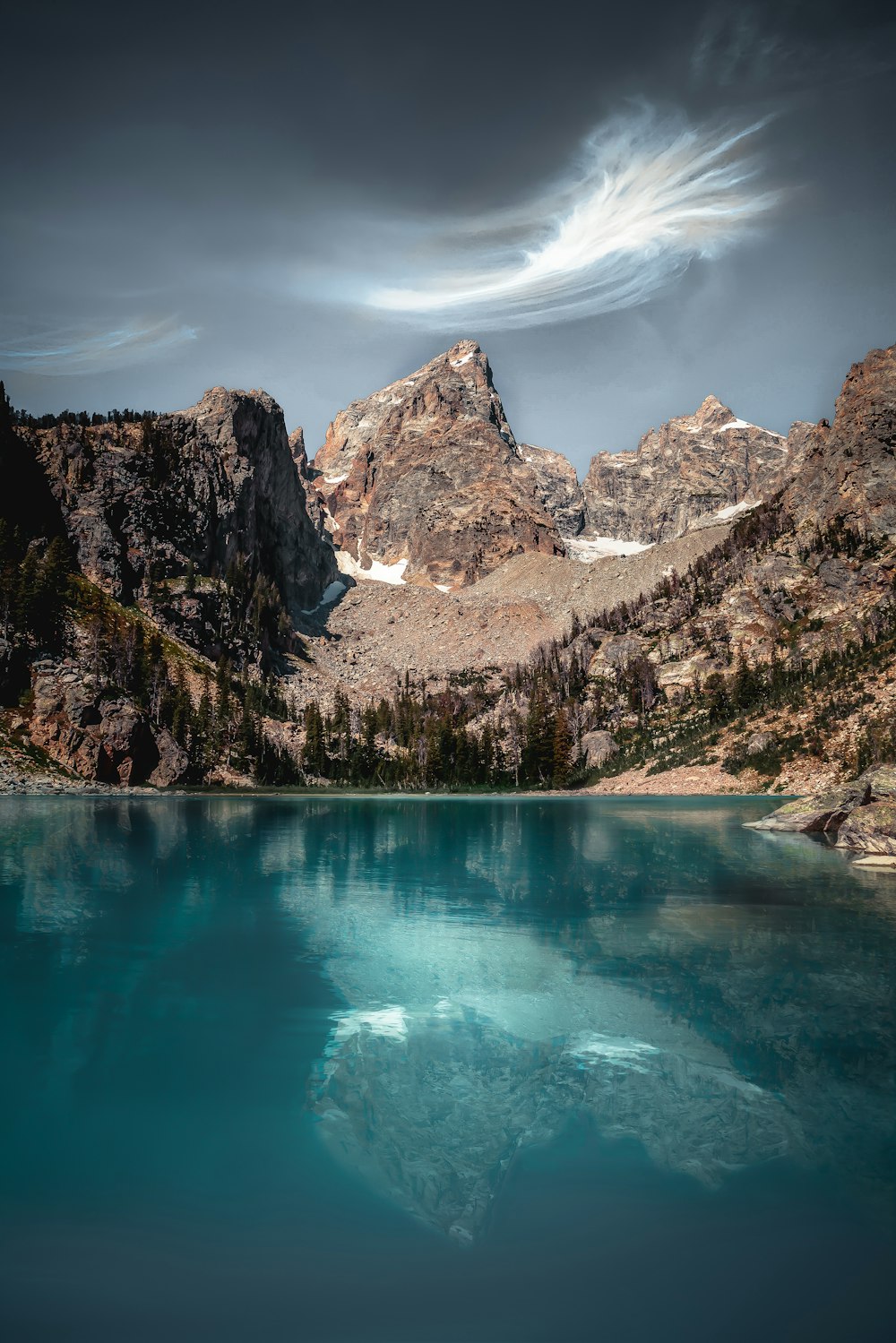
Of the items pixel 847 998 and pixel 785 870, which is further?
pixel 785 870

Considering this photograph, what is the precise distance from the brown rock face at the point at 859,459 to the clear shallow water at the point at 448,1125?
14666 cm

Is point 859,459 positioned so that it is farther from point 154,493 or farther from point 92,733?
point 92,733

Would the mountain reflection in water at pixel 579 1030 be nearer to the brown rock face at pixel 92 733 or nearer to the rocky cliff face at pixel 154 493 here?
the brown rock face at pixel 92 733

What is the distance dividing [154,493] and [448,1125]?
542 ft

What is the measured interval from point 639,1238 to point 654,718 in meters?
137

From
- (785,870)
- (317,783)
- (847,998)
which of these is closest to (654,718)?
(317,783)

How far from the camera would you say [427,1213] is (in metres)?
7.64

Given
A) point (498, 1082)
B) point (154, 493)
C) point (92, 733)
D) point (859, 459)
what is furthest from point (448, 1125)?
point (859, 459)

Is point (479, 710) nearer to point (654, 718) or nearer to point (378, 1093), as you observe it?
point (654, 718)

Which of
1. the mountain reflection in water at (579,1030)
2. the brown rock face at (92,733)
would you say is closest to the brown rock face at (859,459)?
the brown rock face at (92,733)

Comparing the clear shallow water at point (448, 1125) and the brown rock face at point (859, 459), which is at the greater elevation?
the brown rock face at point (859, 459)

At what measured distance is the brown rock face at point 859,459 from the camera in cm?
14450

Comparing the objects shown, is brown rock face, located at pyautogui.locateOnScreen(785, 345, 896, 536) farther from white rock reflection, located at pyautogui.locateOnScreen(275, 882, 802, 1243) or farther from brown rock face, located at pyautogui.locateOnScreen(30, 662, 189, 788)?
white rock reflection, located at pyautogui.locateOnScreen(275, 882, 802, 1243)

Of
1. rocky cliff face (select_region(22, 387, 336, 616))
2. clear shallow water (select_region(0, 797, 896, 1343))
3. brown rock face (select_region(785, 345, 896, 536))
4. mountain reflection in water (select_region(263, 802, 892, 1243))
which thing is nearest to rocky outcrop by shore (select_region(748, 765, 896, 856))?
mountain reflection in water (select_region(263, 802, 892, 1243))
